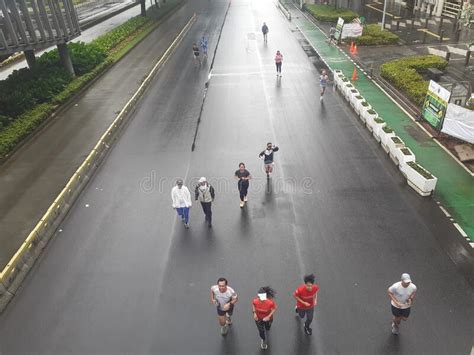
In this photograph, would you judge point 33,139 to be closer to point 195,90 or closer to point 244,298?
point 195,90

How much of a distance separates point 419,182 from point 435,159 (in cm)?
286

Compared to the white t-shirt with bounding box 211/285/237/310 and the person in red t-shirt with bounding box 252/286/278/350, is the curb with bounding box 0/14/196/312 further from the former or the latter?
the person in red t-shirt with bounding box 252/286/278/350

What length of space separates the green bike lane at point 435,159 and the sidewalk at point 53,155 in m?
12.6

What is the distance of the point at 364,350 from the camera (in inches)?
306

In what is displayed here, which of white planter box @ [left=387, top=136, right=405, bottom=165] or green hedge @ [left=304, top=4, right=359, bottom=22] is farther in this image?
green hedge @ [left=304, top=4, right=359, bottom=22]

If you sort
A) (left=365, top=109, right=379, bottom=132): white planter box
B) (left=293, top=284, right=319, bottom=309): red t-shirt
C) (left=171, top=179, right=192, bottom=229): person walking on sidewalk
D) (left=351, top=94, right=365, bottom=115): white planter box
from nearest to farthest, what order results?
(left=293, top=284, right=319, bottom=309): red t-shirt, (left=171, top=179, right=192, bottom=229): person walking on sidewalk, (left=365, top=109, right=379, bottom=132): white planter box, (left=351, top=94, right=365, bottom=115): white planter box

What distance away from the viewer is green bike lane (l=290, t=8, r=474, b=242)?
38.9 ft

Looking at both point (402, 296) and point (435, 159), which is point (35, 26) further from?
point (402, 296)

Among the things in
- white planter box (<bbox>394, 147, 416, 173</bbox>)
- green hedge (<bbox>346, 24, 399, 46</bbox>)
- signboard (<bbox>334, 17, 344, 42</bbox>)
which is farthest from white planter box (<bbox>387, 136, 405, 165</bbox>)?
signboard (<bbox>334, 17, 344, 42</bbox>)

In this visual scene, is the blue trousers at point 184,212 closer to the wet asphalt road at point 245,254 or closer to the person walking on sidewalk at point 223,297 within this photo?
the wet asphalt road at point 245,254

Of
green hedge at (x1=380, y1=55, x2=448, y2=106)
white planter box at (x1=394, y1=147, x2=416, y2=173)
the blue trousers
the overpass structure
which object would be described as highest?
the overpass structure

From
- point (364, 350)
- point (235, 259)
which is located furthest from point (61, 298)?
point (364, 350)

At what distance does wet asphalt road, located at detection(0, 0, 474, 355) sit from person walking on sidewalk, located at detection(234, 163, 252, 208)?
0.46 meters

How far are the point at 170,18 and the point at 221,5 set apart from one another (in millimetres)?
12997
